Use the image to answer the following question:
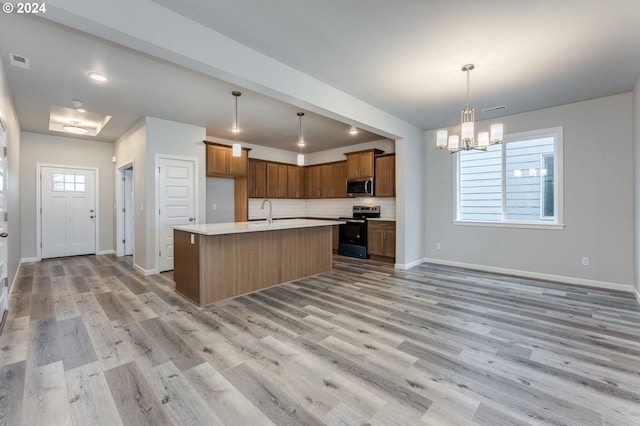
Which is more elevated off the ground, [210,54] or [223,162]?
[210,54]

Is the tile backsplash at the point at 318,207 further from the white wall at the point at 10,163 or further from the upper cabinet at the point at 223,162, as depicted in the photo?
the white wall at the point at 10,163

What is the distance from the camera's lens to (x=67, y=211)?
6.50 metres

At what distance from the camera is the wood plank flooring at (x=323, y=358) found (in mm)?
1730

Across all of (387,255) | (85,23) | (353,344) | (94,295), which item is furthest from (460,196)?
(94,295)

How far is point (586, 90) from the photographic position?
391 cm

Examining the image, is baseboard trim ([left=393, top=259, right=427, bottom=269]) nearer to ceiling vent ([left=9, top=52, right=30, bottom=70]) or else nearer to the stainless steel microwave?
the stainless steel microwave

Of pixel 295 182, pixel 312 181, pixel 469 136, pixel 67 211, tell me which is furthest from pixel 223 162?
pixel 469 136

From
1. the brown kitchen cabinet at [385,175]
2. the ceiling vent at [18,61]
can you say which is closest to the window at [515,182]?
the brown kitchen cabinet at [385,175]

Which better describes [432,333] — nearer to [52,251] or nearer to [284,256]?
[284,256]

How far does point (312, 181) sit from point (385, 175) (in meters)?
2.35

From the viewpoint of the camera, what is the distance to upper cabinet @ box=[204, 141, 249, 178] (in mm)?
5824

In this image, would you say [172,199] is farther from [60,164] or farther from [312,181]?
[312,181]

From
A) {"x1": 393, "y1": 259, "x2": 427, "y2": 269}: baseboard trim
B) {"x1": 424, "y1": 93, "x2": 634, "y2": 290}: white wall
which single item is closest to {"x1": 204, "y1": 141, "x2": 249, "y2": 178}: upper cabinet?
{"x1": 393, "y1": 259, "x2": 427, "y2": 269}: baseboard trim

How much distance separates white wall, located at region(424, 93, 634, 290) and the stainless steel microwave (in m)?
2.53
